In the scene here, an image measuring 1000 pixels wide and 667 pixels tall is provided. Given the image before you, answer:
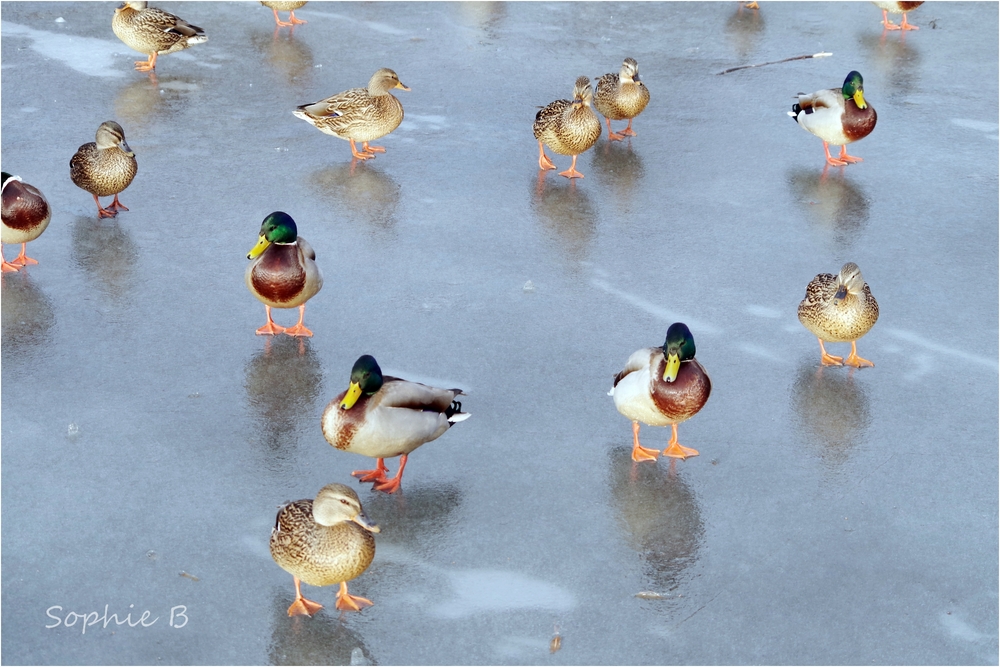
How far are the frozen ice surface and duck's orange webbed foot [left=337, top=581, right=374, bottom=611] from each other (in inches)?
2.4

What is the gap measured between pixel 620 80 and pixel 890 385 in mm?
3374

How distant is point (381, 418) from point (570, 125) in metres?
3.48

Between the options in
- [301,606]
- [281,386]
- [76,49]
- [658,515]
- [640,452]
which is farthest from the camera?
[76,49]

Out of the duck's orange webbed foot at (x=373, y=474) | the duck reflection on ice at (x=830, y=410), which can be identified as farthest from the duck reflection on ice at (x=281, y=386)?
the duck reflection on ice at (x=830, y=410)

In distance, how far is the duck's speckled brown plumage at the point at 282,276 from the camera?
5691 mm

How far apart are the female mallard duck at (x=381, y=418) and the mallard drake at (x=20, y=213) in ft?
8.46

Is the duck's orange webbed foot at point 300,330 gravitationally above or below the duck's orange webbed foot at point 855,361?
below

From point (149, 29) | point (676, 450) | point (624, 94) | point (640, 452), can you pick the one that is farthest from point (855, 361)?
point (149, 29)

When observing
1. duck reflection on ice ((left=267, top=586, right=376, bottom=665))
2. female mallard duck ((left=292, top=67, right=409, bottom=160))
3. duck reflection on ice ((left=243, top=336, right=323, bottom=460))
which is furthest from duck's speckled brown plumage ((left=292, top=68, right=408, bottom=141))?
duck reflection on ice ((left=267, top=586, right=376, bottom=665))

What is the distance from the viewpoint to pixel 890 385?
18.4 ft

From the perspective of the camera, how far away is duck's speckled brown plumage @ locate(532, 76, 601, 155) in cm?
759

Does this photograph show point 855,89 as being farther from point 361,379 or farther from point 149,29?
point 149,29

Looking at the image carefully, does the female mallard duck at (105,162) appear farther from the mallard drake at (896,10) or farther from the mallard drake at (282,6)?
the mallard drake at (896,10)

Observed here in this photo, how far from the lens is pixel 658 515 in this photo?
187 inches
